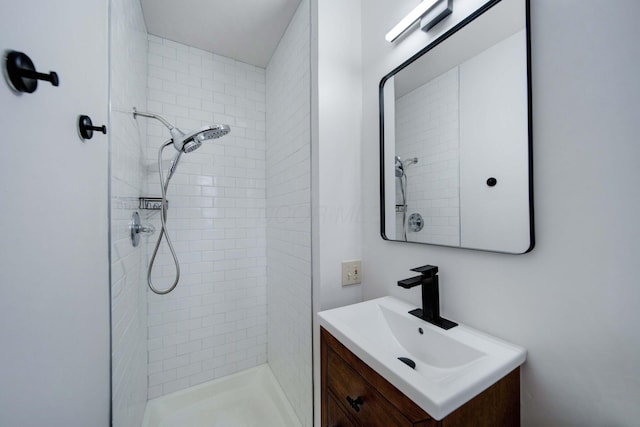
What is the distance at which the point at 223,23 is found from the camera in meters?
1.57

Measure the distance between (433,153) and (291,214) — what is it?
0.92m

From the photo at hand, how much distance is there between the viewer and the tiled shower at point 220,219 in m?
1.33

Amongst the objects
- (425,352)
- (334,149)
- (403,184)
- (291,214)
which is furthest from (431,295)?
(291,214)

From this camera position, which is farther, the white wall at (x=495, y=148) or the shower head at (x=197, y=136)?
the shower head at (x=197, y=136)

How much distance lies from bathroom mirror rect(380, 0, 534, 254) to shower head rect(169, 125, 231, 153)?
2.67 feet

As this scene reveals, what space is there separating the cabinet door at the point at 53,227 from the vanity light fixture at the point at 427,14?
1.14 meters

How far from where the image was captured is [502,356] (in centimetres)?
66

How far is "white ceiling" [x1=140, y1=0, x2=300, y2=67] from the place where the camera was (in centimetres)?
144

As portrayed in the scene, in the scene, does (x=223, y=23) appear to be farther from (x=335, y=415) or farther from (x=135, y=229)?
(x=335, y=415)

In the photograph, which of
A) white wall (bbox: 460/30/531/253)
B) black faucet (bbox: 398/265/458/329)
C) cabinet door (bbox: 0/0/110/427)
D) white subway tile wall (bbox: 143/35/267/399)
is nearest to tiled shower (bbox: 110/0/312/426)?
white subway tile wall (bbox: 143/35/267/399)

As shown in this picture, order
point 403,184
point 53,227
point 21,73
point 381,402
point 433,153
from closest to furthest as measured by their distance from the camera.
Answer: point 21,73, point 53,227, point 381,402, point 433,153, point 403,184

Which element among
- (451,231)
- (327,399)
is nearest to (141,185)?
(327,399)

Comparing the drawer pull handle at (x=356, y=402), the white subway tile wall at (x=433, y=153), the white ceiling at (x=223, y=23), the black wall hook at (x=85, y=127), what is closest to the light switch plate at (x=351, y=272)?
the white subway tile wall at (x=433, y=153)

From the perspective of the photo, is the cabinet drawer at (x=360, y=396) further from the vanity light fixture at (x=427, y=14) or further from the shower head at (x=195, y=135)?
the vanity light fixture at (x=427, y=14)
